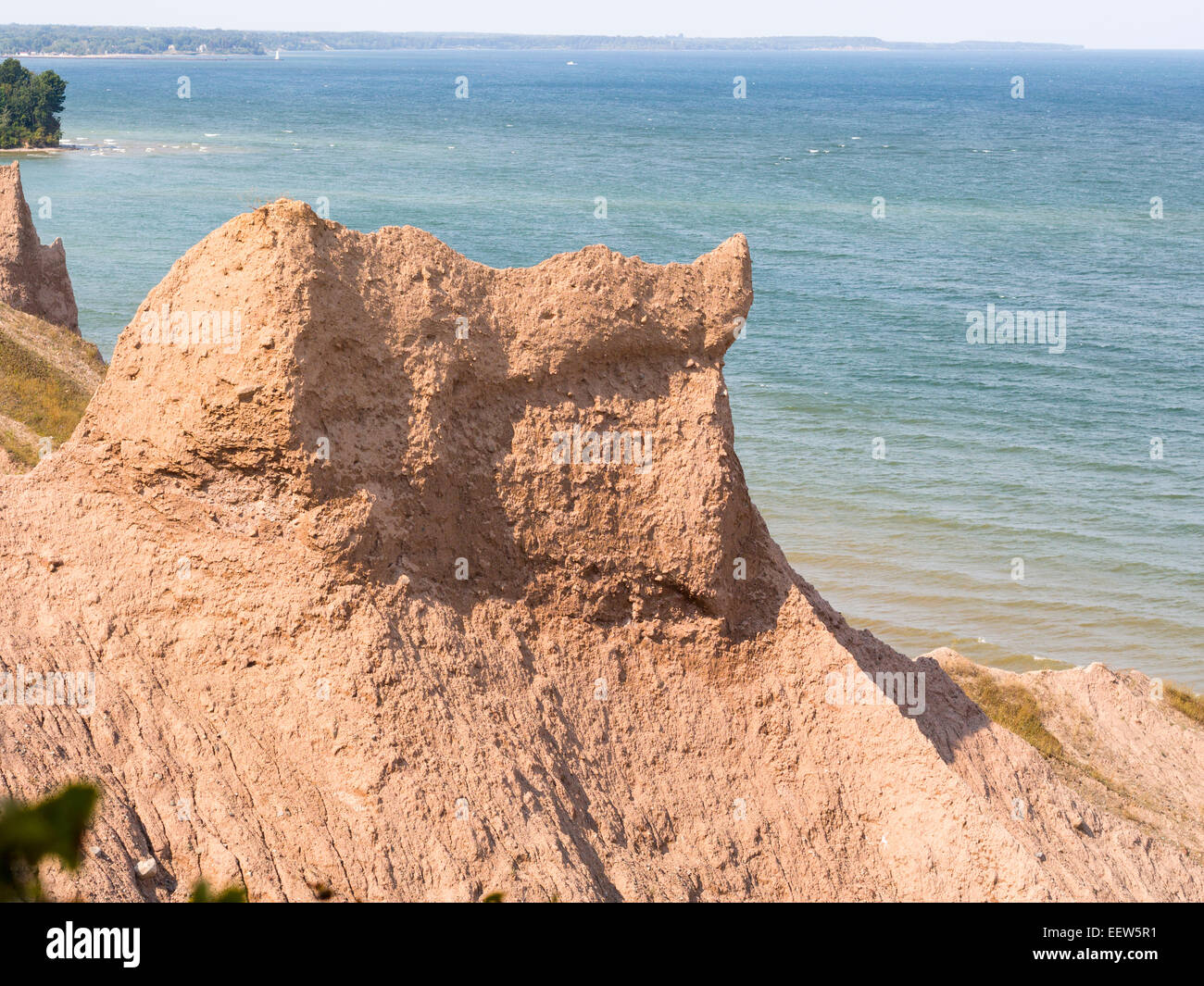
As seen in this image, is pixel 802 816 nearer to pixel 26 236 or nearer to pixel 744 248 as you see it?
pixel 744 248

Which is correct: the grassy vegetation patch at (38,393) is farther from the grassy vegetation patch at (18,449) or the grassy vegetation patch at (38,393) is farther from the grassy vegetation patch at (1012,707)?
the grassy vegetation patch at (1012,707)

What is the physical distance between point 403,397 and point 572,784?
13.2 ft

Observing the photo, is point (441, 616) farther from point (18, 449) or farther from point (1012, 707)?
point (18, 449)

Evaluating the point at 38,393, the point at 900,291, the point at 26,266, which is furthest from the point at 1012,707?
the point at 900,291

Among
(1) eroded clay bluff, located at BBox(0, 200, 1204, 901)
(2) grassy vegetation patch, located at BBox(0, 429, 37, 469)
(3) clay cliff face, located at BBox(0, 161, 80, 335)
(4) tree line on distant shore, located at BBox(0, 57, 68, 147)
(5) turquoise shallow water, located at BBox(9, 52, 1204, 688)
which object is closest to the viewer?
(1) eroded clay bluff, located at BBox(0, 200, 1204, 901)

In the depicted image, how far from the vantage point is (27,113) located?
111 meters

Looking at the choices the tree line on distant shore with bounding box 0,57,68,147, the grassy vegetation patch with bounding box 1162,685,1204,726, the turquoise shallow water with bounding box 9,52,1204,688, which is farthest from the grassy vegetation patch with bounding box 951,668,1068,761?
the tree line on distant shore with bounding box 0,57,68,147

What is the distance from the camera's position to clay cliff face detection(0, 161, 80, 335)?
91.9 feet

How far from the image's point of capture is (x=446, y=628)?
35.5ft

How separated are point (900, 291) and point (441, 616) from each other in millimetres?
53148

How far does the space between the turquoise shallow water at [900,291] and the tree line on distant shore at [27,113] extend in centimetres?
674

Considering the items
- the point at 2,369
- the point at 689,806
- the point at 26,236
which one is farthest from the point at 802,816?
the point at 26,236

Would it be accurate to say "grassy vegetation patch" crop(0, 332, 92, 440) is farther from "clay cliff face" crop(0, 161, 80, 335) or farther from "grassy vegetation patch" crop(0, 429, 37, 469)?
"clay cliff face" crop(0, 161, 80, 335)

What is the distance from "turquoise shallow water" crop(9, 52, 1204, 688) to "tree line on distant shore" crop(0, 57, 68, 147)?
6735mm
